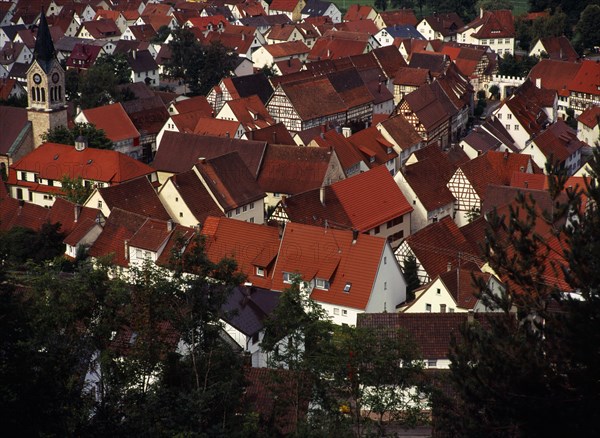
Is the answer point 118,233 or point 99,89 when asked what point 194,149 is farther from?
point 99,89

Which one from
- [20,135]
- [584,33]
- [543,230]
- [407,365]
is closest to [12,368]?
[407,365]

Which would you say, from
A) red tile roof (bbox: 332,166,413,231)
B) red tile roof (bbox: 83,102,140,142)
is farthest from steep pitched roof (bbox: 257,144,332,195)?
red tile roof (bbox: 83,102,140,142)

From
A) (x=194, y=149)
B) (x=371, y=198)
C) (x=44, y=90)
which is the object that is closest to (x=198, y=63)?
(x=44, y=90)

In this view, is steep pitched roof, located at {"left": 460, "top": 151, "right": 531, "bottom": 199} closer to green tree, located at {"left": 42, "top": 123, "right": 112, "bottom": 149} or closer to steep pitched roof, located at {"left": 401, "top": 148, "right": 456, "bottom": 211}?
steep pitched roof, located at {"left": 401, "top": 148, "right": 456, "bottom": 211}

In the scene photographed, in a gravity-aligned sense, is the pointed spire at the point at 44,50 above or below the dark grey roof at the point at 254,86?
below

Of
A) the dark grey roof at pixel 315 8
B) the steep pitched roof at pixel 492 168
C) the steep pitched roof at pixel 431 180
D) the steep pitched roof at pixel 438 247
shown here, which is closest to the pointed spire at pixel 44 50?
the steep pitched roof at pixel 431 180

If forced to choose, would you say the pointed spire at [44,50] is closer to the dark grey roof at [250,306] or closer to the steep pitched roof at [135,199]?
the steep pitched roof at [135,199]

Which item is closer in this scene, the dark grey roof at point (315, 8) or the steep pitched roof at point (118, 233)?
the steep pitched roof at point (118, 233)
